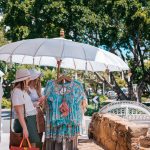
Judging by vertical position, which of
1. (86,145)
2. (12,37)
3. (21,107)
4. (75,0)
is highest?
(75,0)

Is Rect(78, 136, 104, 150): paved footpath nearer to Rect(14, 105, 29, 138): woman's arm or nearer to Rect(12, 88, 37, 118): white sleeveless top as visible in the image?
Rect(12, 88, 37, 118): white sleeveless top

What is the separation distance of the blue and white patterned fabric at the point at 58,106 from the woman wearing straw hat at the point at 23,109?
0.74 meters

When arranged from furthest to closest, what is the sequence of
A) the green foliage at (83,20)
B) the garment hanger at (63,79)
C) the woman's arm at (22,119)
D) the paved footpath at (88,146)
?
the green foliage at (83,20), the paved footpath at (88,146), the garment hanger at (63,79), the woman's arm at (22,119)

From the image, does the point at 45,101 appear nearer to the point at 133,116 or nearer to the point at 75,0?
the point at 133,116

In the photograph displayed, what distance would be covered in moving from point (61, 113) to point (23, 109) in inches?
41.0

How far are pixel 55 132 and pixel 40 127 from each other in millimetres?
250

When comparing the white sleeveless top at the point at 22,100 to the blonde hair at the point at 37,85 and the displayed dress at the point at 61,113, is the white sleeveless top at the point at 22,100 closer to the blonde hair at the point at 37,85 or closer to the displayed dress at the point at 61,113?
the displayed dress at the point at 61,113

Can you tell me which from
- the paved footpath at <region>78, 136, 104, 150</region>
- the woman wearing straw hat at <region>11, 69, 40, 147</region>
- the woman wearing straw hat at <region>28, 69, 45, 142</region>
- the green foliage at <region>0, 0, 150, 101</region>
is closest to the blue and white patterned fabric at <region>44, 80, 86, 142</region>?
the woman wearing straw hat at <region>28, 69, 45, 142</region>

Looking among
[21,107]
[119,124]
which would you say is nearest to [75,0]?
[119,124]

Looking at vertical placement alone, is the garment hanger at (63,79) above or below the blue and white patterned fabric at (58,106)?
above

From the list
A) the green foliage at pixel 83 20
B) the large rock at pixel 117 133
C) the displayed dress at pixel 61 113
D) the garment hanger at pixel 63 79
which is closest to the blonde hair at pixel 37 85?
the displayed dress at pixel 61 113

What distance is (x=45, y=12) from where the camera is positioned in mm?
24000

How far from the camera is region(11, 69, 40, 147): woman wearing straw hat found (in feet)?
19.0

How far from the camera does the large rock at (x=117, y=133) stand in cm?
641
